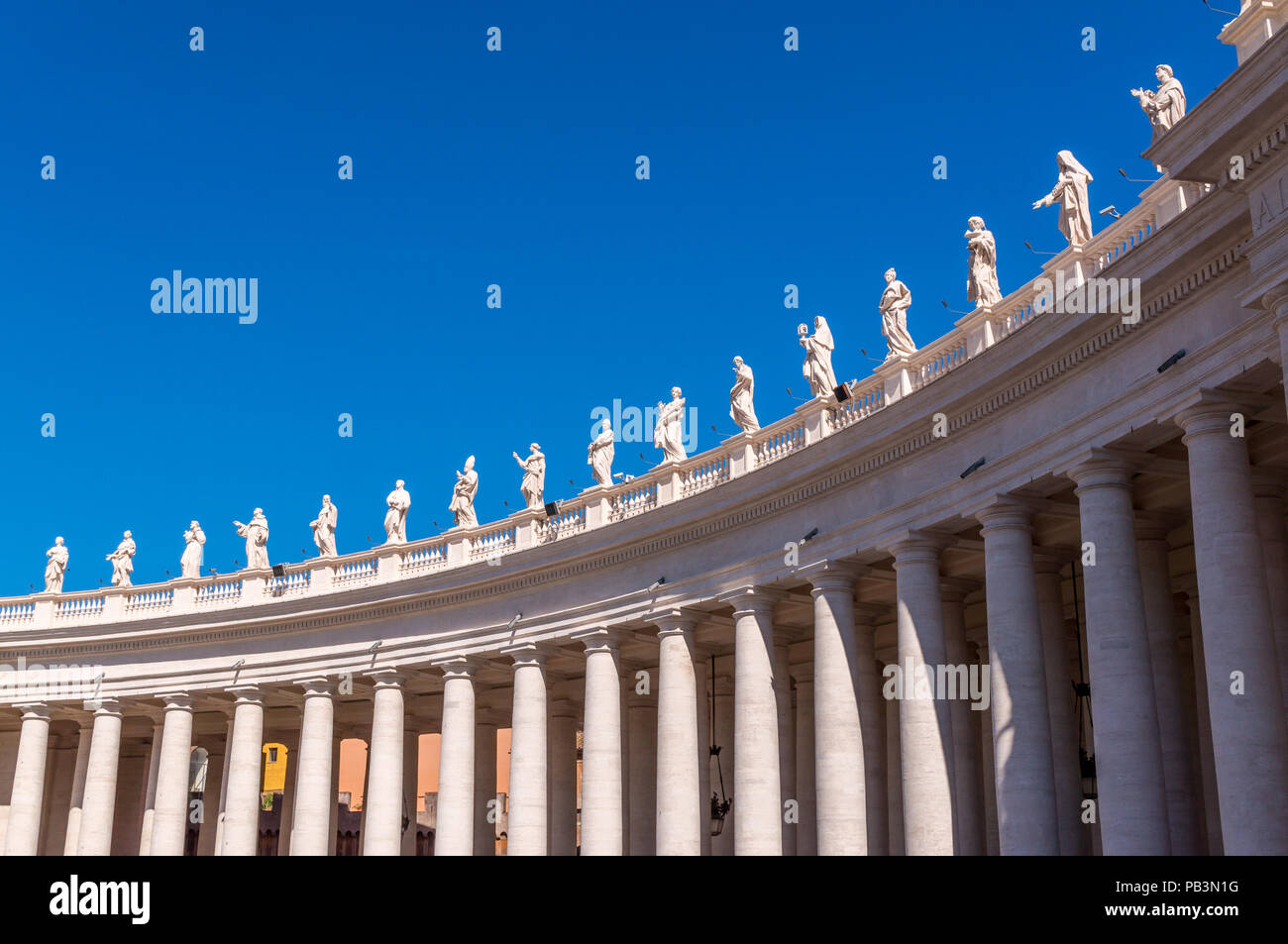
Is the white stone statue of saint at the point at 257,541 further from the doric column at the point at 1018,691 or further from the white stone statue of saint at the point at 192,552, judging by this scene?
the doric column at the point at 1018,691

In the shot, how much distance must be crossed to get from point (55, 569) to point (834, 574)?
60.8 metres

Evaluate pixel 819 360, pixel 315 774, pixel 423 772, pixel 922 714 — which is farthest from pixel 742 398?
pixel 423 772

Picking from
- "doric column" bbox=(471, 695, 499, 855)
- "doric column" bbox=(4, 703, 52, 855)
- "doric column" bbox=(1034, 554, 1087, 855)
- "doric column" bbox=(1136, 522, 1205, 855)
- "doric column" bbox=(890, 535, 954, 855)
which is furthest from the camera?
"doric column" bbox=(4, 703, 52, 855)

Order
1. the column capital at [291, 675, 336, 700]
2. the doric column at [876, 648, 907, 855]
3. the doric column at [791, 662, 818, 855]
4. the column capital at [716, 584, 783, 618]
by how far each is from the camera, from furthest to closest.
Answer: the column capital at [291, 675, 336, 700] < the doric column at [791, 662, 818, 855] < the doric column at [876, 648, 907, 855] < the column capital at [716, 584, 783, 618]

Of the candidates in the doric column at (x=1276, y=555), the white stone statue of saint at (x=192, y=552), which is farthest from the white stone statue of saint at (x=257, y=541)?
the doric column at (x=1276, y=555)

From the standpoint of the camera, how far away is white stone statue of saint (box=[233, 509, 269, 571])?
85.2m

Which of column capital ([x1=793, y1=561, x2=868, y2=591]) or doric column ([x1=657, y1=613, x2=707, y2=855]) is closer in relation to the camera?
column capital ([x1=793, y1=561, x2=868, y2=591])

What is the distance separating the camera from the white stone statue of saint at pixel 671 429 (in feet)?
216

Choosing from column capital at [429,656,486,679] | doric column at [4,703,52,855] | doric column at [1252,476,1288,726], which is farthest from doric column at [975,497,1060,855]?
doric column at [4,703,52,855]

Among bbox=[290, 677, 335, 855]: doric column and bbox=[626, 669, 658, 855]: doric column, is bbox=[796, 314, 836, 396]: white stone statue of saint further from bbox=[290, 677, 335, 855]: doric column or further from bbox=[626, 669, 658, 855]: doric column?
bbox=[290, 677, 335, 855]: doric column

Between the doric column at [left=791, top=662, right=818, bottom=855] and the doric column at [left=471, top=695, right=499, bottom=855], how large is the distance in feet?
57.3

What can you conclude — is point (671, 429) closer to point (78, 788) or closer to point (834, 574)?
point (834, 574)
